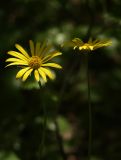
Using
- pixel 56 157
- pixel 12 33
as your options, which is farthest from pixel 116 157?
pixel 12 33

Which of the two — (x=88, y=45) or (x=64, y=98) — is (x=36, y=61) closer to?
(x=88, y=45)

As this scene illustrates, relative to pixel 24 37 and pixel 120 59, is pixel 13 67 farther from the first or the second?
pixel 120 59

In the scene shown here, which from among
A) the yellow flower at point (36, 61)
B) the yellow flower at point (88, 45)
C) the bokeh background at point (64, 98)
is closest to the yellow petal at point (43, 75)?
the yellow flower at point (36, 61)

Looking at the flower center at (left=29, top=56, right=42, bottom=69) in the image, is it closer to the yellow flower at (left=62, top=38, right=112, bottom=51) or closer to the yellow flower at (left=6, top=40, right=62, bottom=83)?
the yellow flower at (left=6, top=40, right=62, bottom=83)

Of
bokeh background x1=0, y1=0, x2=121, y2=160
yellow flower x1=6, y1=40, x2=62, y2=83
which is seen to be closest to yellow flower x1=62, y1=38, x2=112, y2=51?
yellow flower x1=6, y1=40, x2=62, y2=83

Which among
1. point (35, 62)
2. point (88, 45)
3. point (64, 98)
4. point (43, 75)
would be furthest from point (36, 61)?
point (64, 98)
